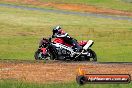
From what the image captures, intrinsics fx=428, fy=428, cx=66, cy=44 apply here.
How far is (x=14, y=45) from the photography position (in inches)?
1280

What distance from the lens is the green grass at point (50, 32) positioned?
29172 mm

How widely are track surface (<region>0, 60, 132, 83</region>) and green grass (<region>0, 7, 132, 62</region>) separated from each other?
603 cm

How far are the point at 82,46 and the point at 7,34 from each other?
16.9 m

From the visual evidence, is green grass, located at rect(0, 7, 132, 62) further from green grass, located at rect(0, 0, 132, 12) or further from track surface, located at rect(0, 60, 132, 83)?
green grass, located at rect(0, 0, 132, 12)

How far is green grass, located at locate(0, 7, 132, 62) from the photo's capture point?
29.2m

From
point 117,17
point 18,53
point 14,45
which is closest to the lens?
point 18,53

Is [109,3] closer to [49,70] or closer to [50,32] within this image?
[50,32]

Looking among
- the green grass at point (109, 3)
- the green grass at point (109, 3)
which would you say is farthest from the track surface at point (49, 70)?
the green grass at point (109, 3)

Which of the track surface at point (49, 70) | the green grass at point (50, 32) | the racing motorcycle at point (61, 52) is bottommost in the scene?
the green grass at point (50, 32)

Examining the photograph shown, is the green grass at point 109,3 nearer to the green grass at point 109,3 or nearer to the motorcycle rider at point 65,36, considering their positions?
the green grass at point 109,3

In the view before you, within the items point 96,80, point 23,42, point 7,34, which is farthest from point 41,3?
point 96,80

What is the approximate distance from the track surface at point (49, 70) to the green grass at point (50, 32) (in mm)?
6032

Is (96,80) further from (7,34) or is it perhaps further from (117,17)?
(117,17)

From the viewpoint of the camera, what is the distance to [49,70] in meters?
17.5
